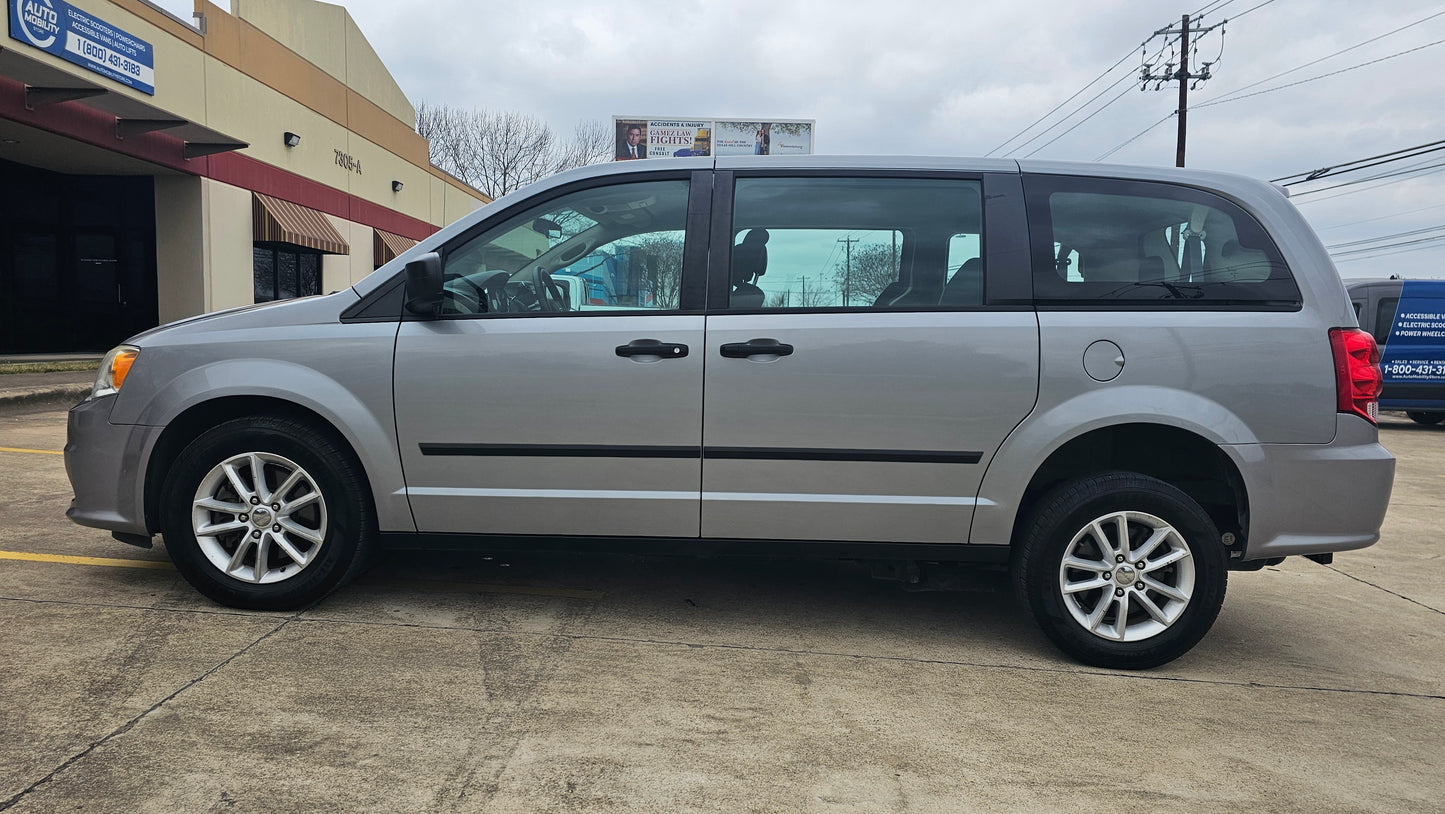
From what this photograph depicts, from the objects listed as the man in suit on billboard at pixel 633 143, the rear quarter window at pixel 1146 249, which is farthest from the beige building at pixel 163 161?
the man in suit on billboard at pixel 633 143

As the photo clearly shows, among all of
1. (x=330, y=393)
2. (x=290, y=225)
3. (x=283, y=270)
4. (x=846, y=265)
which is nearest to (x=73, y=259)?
(x=290, y=225)

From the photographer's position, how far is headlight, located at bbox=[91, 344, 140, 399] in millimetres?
3650

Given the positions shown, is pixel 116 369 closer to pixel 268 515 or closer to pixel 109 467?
pixel 109 467

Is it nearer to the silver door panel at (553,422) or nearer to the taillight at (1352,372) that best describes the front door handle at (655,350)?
the silver door panel at (553,422)

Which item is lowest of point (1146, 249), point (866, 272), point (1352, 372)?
point (1352, 372)

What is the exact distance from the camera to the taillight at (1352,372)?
3.30 meters

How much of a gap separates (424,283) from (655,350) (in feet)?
2.93

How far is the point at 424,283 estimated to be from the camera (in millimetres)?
3424

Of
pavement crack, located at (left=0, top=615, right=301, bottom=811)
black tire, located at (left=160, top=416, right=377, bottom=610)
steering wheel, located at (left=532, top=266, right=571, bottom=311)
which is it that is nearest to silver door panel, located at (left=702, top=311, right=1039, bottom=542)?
steering wheel, located at (left=532, top=266, right=571, bottom=311)

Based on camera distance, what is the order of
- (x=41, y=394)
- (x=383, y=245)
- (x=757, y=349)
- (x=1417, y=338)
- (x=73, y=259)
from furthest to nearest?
(x=383, y=245) < (x=73, y=259) < (x=1417, y=338) < (x=41, y=394) < (x=757, y=349)

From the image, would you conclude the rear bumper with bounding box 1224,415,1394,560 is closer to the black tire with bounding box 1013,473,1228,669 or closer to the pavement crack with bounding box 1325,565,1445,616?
the black tire with bounding box 1013,473,1228,669

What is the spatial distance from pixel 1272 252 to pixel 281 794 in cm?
367

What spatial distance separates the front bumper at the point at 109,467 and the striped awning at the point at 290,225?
17.4 m

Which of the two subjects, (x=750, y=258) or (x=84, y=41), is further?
(x=84, y=41)
